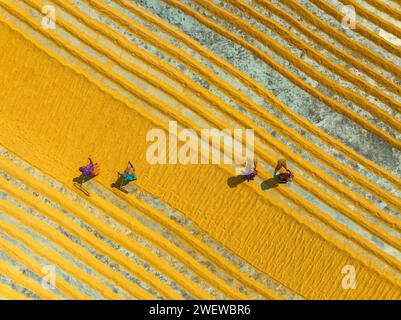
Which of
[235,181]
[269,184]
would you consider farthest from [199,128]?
[269,184]

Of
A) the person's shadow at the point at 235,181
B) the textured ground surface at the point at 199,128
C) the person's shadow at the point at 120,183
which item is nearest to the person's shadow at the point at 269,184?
the textured ground surface at the point at 199,128

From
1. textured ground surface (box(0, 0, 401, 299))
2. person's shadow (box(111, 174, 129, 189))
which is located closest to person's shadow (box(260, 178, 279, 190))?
textured ground surface (box(0, 0, 401, 299))

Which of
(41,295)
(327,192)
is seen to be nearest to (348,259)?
(327,192)

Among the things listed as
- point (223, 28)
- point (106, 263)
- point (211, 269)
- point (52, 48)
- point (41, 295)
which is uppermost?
point (223, 28)

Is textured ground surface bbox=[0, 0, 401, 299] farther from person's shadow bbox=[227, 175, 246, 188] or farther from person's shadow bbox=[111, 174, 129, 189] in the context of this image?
person's shadow bbox=[111, 174, 129, 189]

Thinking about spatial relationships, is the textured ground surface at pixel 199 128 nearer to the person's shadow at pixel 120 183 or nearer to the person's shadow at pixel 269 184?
the person's shadow at pixel 269 184

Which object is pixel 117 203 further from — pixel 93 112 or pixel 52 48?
pixel 52 48

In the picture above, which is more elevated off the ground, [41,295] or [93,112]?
[93,112]

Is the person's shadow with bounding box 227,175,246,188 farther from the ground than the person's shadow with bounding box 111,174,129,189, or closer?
farther from the ground
